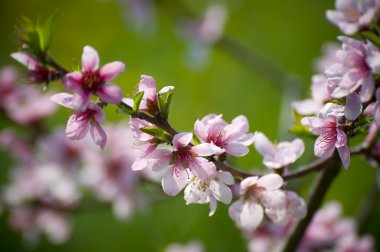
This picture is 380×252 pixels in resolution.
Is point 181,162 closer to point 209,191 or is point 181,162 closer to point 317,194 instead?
point 209,191

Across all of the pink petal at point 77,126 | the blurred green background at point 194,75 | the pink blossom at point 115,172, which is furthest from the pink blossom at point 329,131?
the pink blossom at point 115,172

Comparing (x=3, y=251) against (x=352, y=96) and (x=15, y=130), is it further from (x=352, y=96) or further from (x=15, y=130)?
(x=352, y=96)

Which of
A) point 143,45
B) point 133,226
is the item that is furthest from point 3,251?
point 143,45

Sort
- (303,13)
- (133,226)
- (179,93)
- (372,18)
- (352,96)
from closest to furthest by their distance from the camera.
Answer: (352,96)
(372,18)
(133,226)
(179,93)
(303,13)

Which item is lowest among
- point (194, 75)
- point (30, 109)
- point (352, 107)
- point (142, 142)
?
point (194, 75)

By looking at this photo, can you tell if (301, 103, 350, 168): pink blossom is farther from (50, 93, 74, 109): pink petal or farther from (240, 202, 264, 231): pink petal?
(50, 93, 74, 109): pink petal

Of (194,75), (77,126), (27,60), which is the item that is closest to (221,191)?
(77,126)
